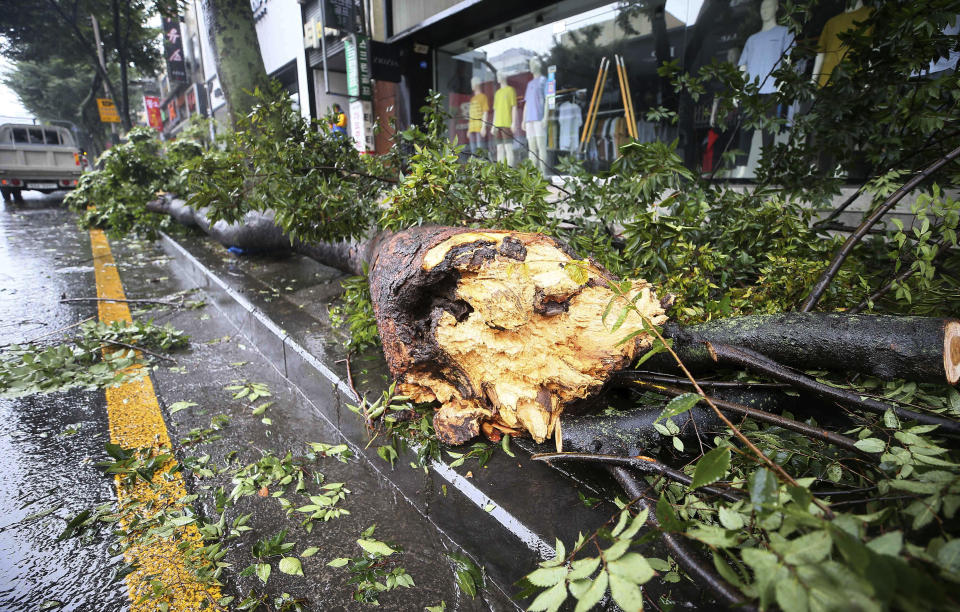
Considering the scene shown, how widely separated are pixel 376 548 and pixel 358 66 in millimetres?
10189

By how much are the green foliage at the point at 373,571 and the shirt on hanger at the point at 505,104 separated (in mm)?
8274

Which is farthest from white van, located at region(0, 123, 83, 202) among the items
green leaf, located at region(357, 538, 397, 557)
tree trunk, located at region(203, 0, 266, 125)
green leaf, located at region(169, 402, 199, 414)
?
green leaf, located at region(357, 538, 397, 557)

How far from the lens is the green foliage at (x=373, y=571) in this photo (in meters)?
1.49

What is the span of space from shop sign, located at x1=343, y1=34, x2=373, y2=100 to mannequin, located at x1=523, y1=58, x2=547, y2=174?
376 centimetres

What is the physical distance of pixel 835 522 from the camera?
78 cm

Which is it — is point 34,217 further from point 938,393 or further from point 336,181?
point 938,393

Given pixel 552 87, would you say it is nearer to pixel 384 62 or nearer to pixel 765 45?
pixel 765 45

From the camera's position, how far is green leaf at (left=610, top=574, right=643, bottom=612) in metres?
0.80

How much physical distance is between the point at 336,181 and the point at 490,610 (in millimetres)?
2733

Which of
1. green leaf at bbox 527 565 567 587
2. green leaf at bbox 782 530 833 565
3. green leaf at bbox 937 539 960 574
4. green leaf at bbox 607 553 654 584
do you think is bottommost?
green leaf at bbox 527 565 567 587

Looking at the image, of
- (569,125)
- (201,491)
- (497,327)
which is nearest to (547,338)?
(497,327)

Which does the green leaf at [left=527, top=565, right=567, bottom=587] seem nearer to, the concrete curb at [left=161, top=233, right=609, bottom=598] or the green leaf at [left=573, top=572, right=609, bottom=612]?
the green leaf at [left=573, top=572, right=609, bottom=612]

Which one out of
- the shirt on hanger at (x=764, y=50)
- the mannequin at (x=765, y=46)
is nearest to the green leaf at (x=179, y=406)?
the mannequin at (x=765, y=46)

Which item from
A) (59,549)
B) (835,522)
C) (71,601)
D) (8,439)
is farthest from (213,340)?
(835,522)
